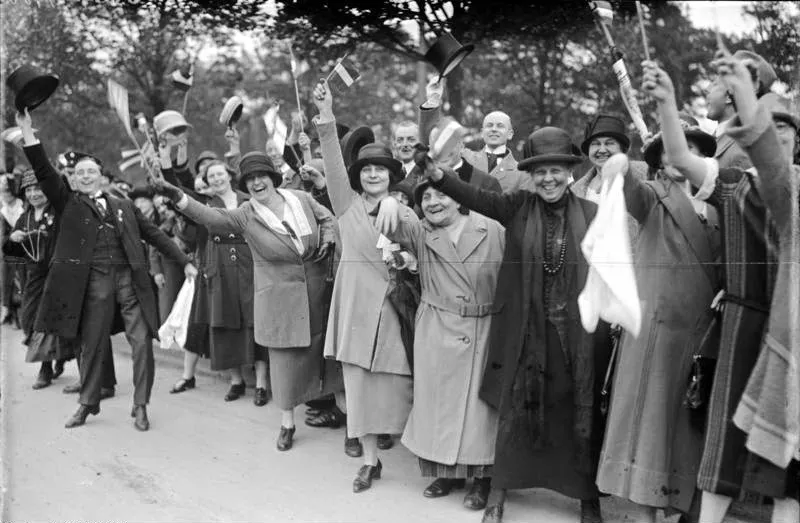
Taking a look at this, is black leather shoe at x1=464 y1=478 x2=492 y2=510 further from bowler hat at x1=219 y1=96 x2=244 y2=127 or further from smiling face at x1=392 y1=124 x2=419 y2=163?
bowler hat at x1=219 y1=96 x2=244 y2=127

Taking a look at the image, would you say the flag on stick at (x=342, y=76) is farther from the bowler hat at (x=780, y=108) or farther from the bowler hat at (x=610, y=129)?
the bowler hat at (x=780, y=108)

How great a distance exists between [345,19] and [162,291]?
362cm

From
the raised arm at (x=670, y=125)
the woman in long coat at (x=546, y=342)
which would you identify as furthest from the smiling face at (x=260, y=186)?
the raised arm at (x=670, y=125)

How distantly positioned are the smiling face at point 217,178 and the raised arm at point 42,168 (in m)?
1.07

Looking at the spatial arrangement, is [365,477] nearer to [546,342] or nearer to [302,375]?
[302,375]

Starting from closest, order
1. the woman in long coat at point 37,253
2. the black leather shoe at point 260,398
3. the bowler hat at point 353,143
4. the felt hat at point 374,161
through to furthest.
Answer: the felt hat at point 374,161 → the bowler hat at point 353,143 → the black leather shoe at point 260,398 → the woman in long coat at point 37,253

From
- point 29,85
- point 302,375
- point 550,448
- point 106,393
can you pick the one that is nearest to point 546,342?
point 550,448

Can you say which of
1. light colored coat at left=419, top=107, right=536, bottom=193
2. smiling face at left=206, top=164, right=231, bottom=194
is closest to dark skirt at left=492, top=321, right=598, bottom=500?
light colored coat at left=419, top=107, right=536, bottom=193

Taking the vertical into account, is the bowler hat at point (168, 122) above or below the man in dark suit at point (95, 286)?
above

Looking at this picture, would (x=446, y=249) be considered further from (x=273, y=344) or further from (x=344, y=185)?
(x=273, y=344)

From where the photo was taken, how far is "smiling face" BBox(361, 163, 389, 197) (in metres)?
4.71

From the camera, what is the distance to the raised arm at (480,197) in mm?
3695

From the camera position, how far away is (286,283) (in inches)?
213

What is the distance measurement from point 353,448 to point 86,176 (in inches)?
105
